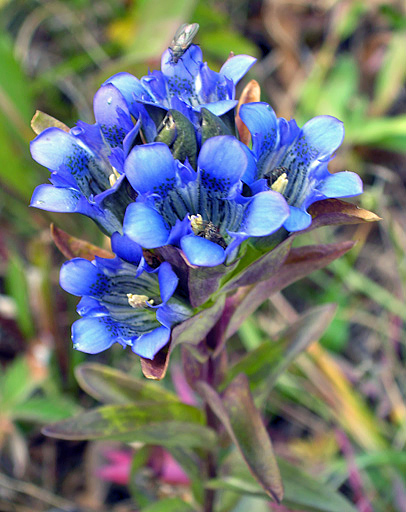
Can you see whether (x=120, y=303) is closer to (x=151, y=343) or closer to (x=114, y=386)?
(x=151, y=343)

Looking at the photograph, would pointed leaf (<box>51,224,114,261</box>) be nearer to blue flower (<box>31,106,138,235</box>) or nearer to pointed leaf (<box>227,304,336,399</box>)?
blue flower (<box>31,106,138,235</box>)

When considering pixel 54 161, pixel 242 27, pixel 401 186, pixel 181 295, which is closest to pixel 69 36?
pixel 242 27

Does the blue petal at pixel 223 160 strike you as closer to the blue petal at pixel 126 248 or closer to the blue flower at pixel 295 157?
the blue flower at pixel 295 157

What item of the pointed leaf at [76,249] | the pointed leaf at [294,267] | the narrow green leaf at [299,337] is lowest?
the narrow green leaf at [299,337]

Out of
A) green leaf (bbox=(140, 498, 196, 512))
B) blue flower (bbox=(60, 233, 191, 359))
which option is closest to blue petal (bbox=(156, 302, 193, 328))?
blue flower (bbox=(60, 233, 191, 359))

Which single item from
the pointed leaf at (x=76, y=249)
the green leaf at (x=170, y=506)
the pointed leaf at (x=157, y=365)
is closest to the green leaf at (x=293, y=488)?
the green leaf at (x=170, y=506)

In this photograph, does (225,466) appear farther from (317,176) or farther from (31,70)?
(31,70)

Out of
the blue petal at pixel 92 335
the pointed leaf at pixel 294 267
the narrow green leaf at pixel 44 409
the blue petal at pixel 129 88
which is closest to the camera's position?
the blue petal at pixel 92 335

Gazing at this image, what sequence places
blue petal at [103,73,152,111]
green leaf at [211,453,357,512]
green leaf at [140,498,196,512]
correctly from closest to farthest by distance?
blue petal at [103,73,152,111]
green leaf at [211,453,357,512]
green leaf at [140,498,196,512]
